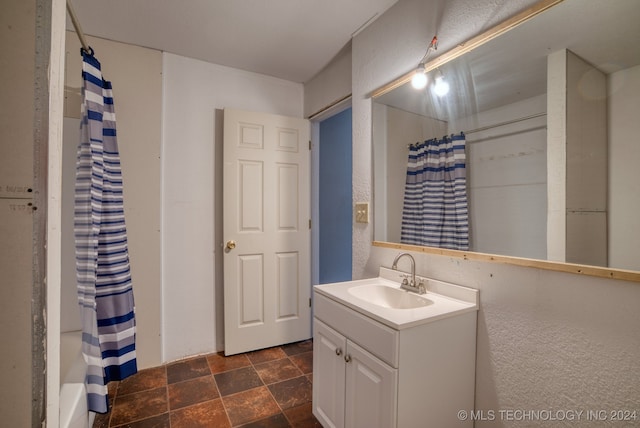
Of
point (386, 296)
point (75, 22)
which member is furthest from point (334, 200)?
point (75, 22)

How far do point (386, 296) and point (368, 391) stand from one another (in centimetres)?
50

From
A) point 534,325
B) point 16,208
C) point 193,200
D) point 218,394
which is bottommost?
point 218,394

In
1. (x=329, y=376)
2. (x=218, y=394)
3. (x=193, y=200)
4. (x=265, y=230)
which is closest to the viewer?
(x=329, y=376)

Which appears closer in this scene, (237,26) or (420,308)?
(420,308)

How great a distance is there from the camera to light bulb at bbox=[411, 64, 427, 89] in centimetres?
142

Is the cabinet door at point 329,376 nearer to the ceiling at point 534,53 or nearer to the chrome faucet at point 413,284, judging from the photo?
the chrome faucet at point 413,284

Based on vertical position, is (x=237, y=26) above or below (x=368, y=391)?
above

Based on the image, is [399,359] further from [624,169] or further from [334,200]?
[334,200]

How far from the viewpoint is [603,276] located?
0.90 meters

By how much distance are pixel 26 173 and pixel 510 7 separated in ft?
5.37

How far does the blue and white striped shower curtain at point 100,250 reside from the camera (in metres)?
1.32

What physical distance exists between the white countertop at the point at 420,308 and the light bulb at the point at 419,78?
956 millimetres

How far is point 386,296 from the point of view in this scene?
1.56 metres

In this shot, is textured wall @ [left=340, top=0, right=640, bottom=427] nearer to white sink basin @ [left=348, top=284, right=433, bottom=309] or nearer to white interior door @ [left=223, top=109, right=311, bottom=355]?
white sink basin @ [left=348, top=284, right=433, bottom=309]
